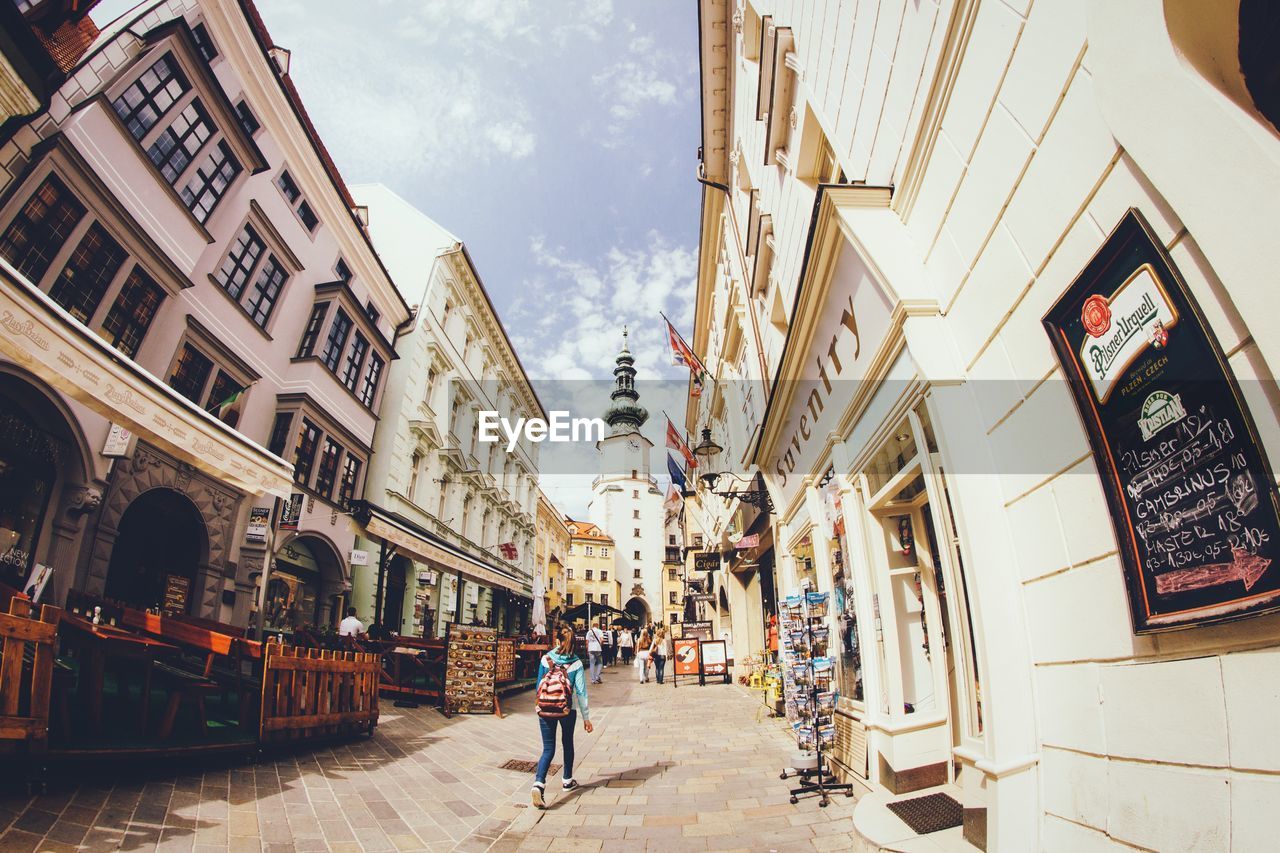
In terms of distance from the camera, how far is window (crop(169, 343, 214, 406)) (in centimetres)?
1142

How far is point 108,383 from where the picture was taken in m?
5.00

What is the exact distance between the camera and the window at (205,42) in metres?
11.8

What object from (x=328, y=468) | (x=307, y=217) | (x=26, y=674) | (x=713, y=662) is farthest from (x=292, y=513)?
(x=713, y=662)

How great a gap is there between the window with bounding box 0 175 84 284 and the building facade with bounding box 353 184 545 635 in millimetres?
6837

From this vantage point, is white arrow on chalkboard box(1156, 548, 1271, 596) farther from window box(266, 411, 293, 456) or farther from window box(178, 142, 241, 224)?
window box(266, 411, 293, 456)

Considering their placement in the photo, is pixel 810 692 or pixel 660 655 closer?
pixel 810 692

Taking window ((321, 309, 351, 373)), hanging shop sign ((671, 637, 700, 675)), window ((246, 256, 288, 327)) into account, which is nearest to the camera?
window ((246, 256, 288, 327))

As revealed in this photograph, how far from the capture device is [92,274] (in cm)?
A: 948

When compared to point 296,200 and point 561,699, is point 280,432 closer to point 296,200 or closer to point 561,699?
point 296,200

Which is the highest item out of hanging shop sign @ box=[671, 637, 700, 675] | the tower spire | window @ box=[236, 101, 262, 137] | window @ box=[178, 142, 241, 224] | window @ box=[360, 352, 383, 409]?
the tower spire

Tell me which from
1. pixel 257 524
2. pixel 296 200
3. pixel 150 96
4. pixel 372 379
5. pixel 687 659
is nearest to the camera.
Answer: pixel 150 96

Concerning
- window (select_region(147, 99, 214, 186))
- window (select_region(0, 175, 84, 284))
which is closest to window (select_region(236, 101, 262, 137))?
window (select_region(147, 99, 214, 186))

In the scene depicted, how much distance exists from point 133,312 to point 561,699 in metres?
11.0

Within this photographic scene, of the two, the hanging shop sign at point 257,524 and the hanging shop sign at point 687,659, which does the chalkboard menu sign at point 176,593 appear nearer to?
the hanging shop sign at point 257,524
